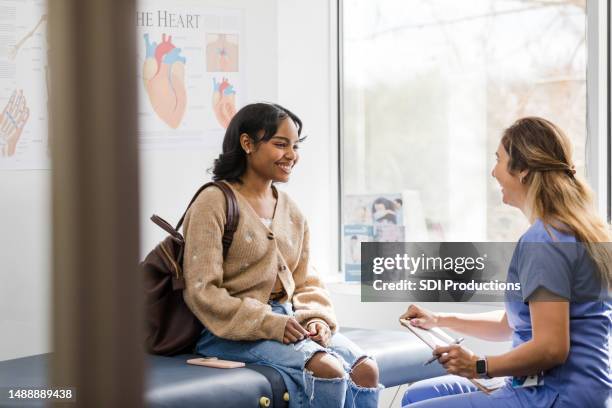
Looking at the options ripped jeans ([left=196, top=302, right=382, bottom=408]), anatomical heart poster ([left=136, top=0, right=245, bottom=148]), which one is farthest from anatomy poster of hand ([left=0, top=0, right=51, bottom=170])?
ripped jeans ([left=196, top=302, right=382, bottom=408])

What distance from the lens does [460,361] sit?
2.05 m

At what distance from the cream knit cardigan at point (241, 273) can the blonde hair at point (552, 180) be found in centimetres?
96

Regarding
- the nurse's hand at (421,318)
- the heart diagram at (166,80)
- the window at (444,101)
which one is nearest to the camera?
the nurse's hand at (421,318)

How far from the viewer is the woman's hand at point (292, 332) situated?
8.82 ft

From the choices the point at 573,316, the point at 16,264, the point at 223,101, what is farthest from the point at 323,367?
the point at 223,101

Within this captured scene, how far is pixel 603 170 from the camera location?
3455 millimetres

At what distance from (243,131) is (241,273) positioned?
0.50 metres

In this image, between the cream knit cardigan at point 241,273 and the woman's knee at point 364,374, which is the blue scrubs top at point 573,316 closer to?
the woman's knee at point 364,374

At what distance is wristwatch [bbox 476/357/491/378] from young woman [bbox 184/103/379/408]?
0.67 meters

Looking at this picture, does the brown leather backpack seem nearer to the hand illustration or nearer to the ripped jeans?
the ripped jeans

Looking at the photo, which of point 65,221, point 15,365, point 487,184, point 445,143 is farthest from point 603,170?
point 65,221

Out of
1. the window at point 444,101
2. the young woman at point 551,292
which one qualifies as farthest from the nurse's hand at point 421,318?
the window at point 444,101

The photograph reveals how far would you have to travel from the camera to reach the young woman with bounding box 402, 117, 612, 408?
6.47 ft

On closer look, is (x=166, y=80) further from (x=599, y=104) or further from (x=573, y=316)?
(x=573, y=316)
